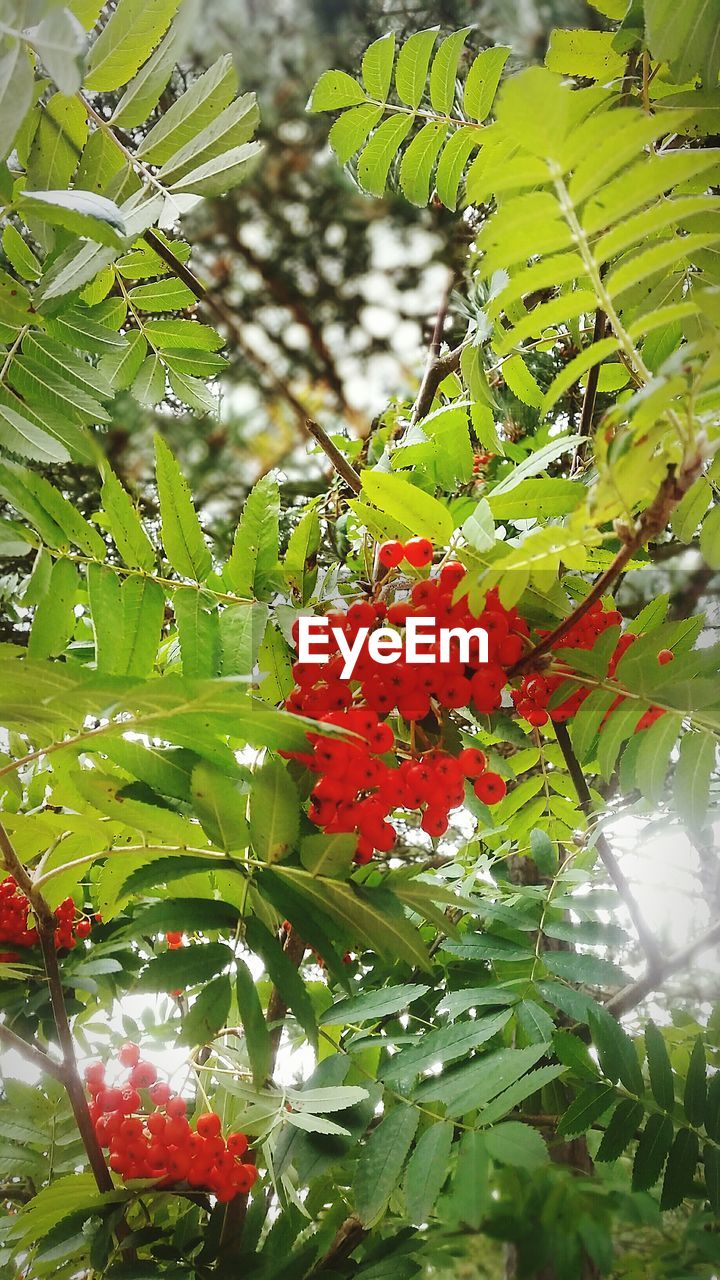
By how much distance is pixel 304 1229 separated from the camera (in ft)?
3.81

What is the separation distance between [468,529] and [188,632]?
1.14ft

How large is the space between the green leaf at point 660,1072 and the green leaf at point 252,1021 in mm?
482

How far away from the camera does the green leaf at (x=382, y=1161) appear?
0.91 metres

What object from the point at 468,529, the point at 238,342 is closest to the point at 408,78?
the point at 468,529

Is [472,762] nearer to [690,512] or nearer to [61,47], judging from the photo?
[690,512]

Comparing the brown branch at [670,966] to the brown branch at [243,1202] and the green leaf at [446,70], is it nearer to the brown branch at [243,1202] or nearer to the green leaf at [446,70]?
the brown branch at [243,1202]

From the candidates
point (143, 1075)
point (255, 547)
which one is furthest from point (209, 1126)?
point (255, 547)

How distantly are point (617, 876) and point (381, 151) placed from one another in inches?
50.3

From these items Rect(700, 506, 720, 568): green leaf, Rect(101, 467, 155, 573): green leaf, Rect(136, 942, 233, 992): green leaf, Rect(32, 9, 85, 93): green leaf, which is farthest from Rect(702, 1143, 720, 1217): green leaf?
Rect(32, 9, 85, 93): green leaf

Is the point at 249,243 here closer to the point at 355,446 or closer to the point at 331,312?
the point at 331,312

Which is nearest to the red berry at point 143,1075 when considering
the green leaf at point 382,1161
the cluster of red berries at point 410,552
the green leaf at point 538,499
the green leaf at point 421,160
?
the green leaf at point 382,1161

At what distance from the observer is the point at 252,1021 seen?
829mm

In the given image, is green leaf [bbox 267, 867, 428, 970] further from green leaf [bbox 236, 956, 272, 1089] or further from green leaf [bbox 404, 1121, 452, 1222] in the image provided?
green leaf [bbox 404, 1121, 452, 1222]

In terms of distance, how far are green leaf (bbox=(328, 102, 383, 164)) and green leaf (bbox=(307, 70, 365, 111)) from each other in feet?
0.07
